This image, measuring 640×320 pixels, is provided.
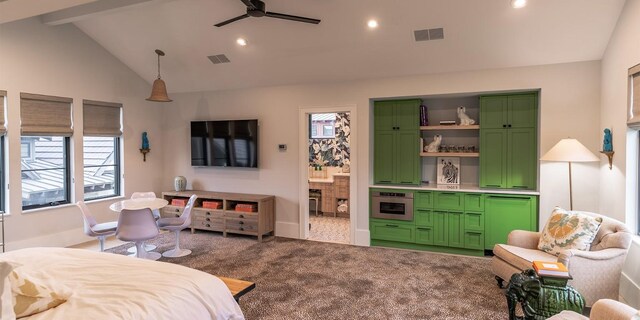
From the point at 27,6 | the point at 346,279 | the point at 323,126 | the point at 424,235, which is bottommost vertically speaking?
the point at 346,279

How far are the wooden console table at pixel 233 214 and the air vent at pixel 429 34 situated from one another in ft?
10.6

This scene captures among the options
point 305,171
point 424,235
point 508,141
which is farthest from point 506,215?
point 305,171

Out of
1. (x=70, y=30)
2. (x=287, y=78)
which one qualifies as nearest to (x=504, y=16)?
(x=287, y=78)

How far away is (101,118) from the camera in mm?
5715

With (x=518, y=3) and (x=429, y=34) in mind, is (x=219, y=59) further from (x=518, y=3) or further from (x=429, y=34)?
(x=518, y=3)

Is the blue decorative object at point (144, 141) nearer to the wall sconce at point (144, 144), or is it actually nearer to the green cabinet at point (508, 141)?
the wall sconce at point (144, 144)

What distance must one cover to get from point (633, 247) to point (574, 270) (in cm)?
85

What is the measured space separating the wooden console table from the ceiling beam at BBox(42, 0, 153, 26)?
2922 millimetres

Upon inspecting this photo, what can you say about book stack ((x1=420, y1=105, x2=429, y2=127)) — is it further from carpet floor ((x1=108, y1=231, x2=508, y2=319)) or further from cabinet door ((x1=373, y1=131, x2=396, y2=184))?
carpet floor ((x1=108, y1=231, x2=508, y2=319))

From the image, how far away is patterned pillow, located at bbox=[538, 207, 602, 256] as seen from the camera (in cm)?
322

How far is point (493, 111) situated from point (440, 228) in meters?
1.74

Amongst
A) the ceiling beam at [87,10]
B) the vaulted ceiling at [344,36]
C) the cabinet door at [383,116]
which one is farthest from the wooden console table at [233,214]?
the ceiling beam at [87,10]

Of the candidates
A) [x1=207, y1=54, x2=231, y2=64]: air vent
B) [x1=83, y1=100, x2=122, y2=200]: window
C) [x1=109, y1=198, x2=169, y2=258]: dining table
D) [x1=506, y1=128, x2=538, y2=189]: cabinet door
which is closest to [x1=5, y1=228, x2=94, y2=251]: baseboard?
[x1=83, y1=100, x2=122, y2=200]: window

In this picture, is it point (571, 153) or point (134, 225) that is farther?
point (134, 225)
